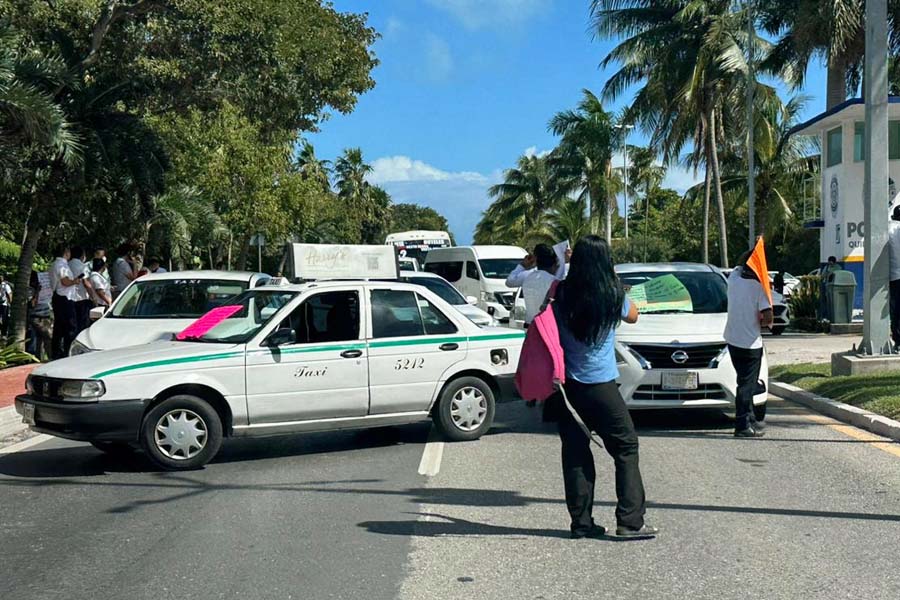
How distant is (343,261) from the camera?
15.0 meters

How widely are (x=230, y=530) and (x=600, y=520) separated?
2.45 m

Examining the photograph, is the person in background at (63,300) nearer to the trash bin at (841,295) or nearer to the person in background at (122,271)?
the person in background at (122,271)

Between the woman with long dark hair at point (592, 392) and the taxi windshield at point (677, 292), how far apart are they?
5382mm

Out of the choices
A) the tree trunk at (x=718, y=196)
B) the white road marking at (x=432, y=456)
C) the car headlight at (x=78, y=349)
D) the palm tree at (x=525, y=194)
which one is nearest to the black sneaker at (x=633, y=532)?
the white road marking at (x=432, y=456)

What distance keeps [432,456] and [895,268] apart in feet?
23.7

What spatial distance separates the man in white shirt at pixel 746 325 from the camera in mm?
9219

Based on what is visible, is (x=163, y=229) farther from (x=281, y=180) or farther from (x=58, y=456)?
(x=58, y=456)

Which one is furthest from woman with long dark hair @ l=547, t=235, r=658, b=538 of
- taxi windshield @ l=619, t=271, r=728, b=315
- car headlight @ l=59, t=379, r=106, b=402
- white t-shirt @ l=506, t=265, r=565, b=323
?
taxi windshield @ l=619, t=271, r=728, b=315

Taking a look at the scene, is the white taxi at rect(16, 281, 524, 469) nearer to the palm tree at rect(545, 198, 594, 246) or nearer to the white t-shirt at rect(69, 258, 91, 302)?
the white t-shirt at rect(69, 258, 91, 302)

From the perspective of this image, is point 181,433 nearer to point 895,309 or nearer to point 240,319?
point 240,319

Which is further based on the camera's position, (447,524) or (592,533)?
(447,524)

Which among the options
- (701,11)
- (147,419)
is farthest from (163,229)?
(147,419)

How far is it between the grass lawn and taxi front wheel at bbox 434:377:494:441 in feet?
13.4


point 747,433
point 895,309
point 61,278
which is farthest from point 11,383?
point 895,309
